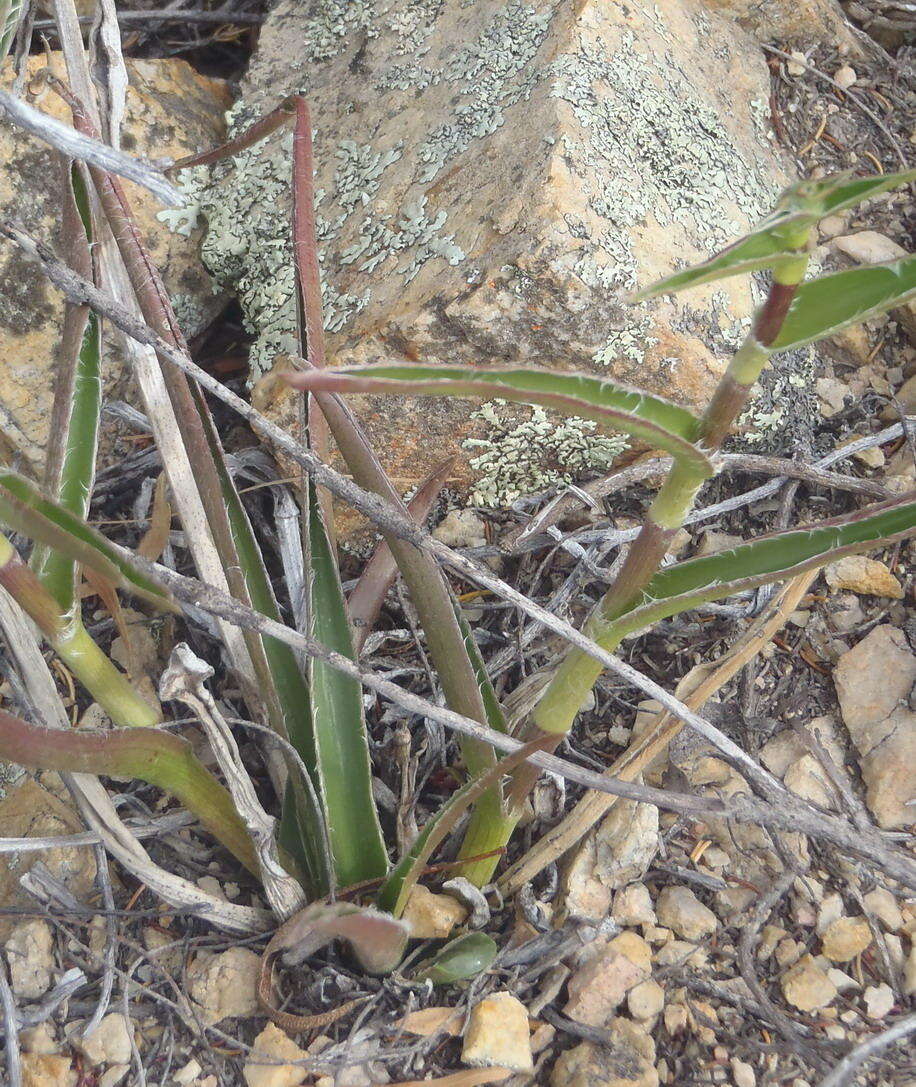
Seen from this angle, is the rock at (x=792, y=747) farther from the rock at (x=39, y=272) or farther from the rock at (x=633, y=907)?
the rock at (x=39, y=272)

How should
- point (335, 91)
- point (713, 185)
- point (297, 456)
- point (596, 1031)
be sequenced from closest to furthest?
point (297, 456) < point (596, 1031) < point (713, 185) < point (335, 91)

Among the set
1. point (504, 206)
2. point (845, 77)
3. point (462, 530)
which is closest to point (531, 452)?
point (462, 530)

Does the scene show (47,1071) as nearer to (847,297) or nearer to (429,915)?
(429,915)

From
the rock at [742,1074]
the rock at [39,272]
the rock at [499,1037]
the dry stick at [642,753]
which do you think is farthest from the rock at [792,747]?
the rock at [39,272]

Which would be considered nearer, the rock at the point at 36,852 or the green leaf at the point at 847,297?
the green leaf at the point at 847,297

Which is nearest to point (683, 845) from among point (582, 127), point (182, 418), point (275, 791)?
point (275, 791)

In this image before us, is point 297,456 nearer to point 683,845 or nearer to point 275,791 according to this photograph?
point 275,791
